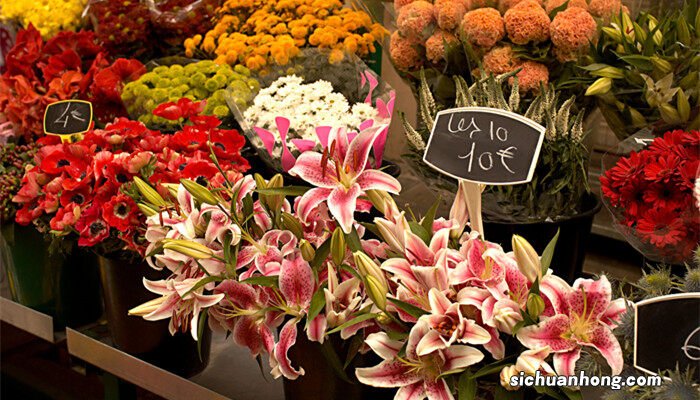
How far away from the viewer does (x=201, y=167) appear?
1197mm

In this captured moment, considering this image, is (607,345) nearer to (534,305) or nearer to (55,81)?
(534,305)

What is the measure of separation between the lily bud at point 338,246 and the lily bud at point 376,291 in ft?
0.25

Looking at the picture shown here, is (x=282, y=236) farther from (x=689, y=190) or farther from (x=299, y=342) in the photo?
(x=689, y=190)

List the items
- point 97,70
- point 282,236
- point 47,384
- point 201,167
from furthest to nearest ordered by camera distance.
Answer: point 47,384 → point 97,70 → point 201,167 → point 282,236

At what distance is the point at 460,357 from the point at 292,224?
0.27m

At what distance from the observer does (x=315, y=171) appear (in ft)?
2.88

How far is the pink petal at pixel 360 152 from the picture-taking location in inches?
34.0

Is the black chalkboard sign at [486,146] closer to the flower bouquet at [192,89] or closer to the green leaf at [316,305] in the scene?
the green leaf at [316,305]

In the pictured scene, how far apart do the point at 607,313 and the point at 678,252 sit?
39 centimetres

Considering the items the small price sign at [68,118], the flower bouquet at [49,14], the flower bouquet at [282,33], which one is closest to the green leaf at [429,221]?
the flower bouquet at [282,33]

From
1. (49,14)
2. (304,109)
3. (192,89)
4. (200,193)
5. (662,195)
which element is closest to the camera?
(200,193)

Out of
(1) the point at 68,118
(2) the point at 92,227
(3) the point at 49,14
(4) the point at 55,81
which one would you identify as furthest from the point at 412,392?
(3) the point at 49,14

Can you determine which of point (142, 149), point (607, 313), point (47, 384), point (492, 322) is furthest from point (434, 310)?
point (47, 384)

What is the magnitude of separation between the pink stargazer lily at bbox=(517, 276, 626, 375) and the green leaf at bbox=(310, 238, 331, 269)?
0.80 feet
